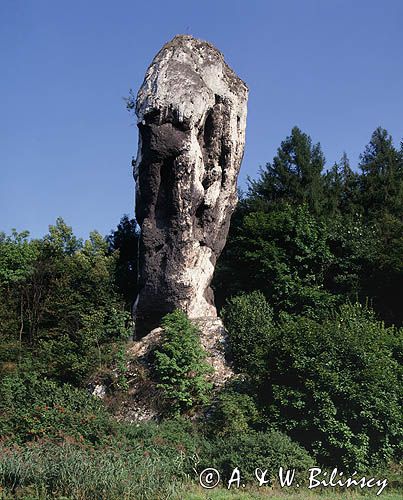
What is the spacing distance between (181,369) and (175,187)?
5336 mm

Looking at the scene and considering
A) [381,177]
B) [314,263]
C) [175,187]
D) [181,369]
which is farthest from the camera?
[381,177]

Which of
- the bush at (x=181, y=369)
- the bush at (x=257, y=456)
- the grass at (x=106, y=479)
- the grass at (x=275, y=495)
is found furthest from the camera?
the bush at (x=181, y=369)

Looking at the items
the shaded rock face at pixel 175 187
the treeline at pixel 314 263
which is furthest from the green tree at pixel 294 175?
the shaded rock face at pixel 175 187

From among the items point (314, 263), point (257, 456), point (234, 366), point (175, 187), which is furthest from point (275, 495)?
point (314, 263)

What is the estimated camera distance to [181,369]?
50.1ft

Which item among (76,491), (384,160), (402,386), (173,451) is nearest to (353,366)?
(402,386)

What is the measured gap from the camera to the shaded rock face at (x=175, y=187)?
60.0ft

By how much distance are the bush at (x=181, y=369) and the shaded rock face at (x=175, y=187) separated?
237 cm

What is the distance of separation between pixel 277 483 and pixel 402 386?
4090 mm

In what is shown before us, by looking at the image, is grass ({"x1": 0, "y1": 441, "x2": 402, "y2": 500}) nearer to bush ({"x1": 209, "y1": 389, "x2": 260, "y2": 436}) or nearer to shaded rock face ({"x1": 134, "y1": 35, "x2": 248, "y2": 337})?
bush ({"x1": 209, "y1": 389, "x2": 260, "y2": 436})

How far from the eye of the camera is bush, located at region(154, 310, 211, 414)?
15047mm

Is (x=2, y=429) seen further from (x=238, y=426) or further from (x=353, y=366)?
(x=353, y=366)

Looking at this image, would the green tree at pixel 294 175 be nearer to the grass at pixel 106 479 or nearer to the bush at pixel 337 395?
the bush at pixel 337 395

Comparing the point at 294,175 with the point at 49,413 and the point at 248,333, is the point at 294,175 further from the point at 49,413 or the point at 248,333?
the point at 49,413
